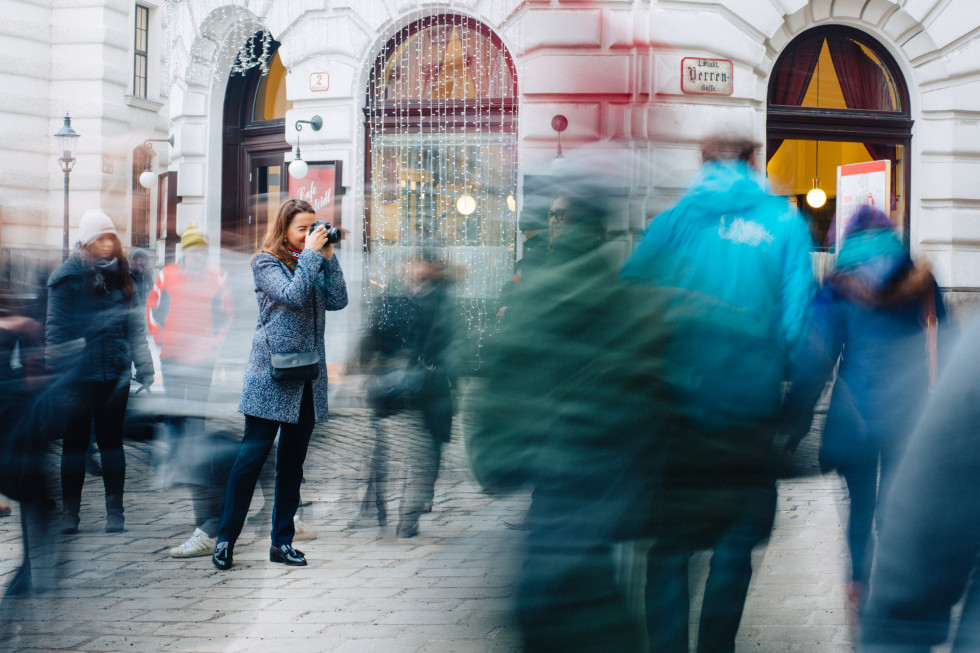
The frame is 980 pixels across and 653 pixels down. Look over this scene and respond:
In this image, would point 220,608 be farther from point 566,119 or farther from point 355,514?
point 566,119

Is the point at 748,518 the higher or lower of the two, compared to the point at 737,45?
lower

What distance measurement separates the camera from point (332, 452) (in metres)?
7.90

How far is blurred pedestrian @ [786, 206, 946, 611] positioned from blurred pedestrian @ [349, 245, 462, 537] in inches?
86.6

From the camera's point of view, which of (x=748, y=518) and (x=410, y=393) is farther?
(x=410, y=393)

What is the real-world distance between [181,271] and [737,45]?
767cm

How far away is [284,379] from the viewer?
15.0 ft

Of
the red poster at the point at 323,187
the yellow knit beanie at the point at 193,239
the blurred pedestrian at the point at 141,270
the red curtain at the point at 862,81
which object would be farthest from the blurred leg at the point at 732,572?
the red curtain at the point at 862,81

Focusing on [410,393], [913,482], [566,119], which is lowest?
[410,393]

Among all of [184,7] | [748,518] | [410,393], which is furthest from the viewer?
[184,7]

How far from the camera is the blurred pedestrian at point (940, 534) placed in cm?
125

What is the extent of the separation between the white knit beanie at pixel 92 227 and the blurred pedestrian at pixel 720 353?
3.97 metres

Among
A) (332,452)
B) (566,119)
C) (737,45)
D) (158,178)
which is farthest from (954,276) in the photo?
(158,178)

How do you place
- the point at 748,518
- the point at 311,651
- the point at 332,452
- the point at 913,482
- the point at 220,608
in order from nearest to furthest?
the point at 913,482 < the point at 748,518 < the point at 311,651 < the point at 220,608 < the point at 332,452

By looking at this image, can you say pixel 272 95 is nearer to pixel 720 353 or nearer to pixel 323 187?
pixel 323 187
